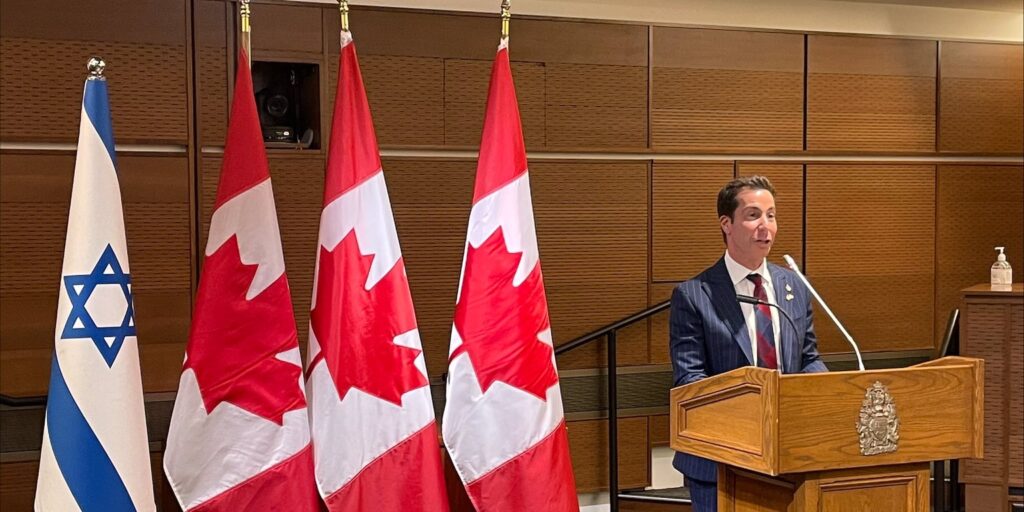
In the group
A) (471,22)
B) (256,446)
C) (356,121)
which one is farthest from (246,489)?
(471,22)

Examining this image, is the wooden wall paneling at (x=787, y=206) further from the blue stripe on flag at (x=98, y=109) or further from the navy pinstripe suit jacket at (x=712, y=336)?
the blue stripe on flag at (x=98, y=109)

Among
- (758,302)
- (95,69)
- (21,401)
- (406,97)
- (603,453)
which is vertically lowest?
(603,453)

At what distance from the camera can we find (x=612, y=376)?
18.4ft

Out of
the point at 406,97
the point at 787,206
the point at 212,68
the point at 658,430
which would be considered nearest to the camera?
the point at 212,68

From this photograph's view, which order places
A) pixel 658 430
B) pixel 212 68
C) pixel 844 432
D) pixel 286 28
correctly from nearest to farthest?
pixel 844 432 → pixel 212 68 → pixel 286 28 → pixel 658 430

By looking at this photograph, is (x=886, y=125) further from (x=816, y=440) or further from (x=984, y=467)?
(x=816, y=440)

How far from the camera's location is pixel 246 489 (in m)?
3.57

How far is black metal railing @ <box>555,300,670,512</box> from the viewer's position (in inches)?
219

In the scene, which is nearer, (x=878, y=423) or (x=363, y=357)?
(x=878, y=423)

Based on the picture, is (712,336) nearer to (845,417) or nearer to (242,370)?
(845,417)

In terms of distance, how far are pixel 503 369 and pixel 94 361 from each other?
1.28 meters

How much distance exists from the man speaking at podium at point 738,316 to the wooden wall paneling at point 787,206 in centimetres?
218

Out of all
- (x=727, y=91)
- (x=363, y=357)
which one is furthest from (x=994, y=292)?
(x=363, y=357)

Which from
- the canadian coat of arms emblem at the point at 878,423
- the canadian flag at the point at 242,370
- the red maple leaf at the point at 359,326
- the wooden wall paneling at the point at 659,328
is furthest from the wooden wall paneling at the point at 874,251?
the canadian flag at the point at 242,370
